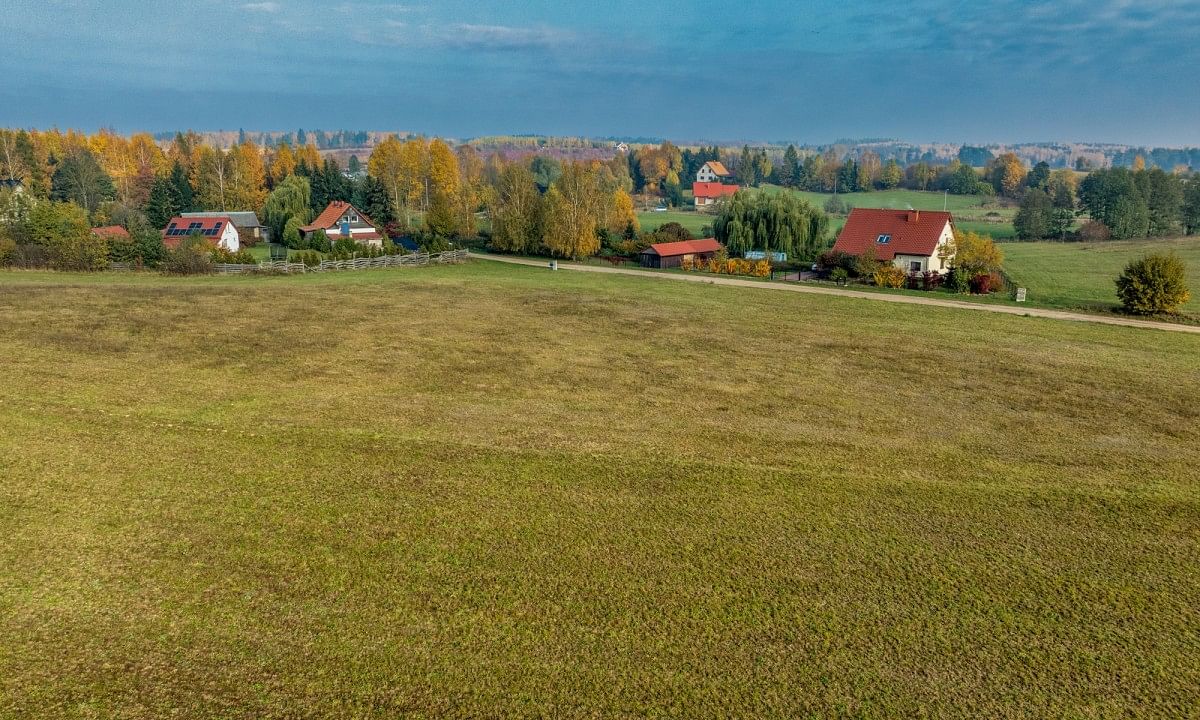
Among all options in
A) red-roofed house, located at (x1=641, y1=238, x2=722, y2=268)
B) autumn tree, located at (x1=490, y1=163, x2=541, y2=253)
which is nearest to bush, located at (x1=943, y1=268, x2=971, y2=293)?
red-roofed house, located at (x1=641, y1=238, x2=722, y2=268)

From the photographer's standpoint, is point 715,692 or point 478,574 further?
point 478,574

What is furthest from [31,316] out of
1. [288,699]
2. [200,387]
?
[288,699]

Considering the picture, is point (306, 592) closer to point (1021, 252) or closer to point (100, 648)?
point (100, 648)

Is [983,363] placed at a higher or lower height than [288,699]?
higher

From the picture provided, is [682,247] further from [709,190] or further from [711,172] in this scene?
[711,172]

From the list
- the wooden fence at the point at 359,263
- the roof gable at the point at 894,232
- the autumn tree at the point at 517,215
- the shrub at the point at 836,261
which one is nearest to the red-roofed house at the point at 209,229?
the wooden fence at the point at 359,263

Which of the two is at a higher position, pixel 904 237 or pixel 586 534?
pixel 904 237

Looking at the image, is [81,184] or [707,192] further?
[707,192]

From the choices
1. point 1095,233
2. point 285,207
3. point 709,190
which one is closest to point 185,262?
point 285,207
